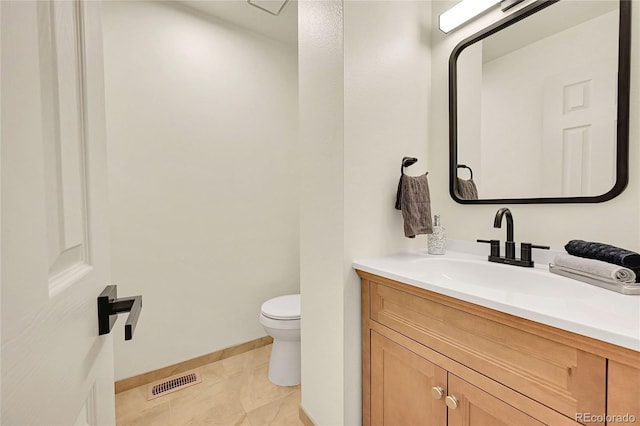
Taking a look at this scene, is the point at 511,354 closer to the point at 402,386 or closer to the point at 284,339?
the point at 402,386

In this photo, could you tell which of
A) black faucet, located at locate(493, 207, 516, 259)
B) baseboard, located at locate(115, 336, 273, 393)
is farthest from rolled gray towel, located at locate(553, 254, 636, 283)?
baseboard, located at locate(115, 336, 273, 393)

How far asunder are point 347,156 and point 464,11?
0.91 meters

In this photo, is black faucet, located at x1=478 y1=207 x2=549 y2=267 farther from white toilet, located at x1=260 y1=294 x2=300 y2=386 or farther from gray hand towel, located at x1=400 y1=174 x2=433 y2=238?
white toilet, located at x1=260 y1=294 x2=300 y2=386

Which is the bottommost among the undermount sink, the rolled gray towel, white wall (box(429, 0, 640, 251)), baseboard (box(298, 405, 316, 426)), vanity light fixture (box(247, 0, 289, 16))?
baseboard (box(298, 405, 316, 426))

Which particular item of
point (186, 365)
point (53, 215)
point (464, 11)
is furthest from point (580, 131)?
point (186, 365)

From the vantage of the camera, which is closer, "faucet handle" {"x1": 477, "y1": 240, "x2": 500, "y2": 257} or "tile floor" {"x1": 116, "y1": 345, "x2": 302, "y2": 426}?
"faucet handle" {"x1": 477, "y1": 240, "x2": 500, "y2": 257}

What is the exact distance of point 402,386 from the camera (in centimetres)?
99

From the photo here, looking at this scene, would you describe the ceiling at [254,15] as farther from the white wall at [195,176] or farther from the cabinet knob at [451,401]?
the cabinet knob at [451,401]

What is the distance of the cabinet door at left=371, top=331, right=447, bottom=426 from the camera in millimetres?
882

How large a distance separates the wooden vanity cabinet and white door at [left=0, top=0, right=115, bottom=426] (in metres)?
0.84

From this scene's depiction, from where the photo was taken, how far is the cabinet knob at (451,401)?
808mm

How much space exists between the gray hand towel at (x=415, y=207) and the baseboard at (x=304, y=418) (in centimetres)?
103

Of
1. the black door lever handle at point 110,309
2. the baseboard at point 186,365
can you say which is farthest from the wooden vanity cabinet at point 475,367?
the baseboard at point 186,365

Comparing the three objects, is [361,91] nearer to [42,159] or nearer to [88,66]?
[88,66]
